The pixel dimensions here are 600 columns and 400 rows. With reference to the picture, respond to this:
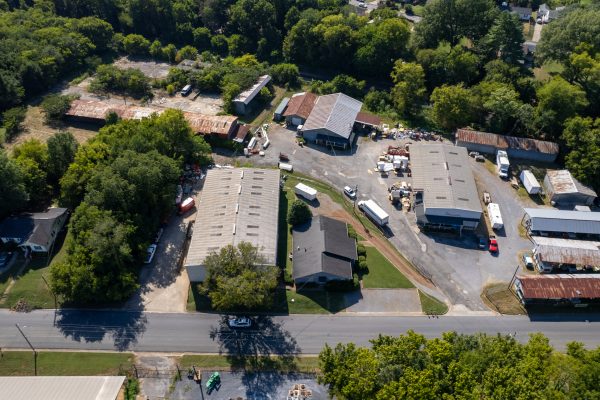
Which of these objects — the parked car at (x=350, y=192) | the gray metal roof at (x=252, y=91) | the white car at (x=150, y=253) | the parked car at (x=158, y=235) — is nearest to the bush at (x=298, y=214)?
the parked car at (x=350, y=192)

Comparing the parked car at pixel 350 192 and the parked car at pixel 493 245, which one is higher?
the parked car at pixel 350 192

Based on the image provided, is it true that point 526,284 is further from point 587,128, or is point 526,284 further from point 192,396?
point 192,396

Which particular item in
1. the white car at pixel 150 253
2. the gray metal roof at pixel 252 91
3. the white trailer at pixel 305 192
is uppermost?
the gray metal roof at pixel 252 91

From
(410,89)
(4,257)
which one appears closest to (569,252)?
(410,89)

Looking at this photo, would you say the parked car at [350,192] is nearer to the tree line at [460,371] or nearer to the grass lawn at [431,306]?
the grass lawn at [431,306]

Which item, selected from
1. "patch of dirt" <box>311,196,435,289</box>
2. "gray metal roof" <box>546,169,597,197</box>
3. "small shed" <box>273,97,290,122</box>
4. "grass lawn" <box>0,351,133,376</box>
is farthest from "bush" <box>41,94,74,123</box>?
"gray metal roof" <box>546,169,597,197</box>

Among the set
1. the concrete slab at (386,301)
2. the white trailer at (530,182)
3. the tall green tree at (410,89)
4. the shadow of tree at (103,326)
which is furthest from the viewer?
the tall green tree at (410,89)

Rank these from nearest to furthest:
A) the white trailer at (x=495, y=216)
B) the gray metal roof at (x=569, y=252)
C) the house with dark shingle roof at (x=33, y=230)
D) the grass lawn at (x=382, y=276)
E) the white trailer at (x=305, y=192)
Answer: the grass lawn at (x=382, y=276) < the gray metal roof at (x=569, y=252) < the house with dark shingle roof at (x=33, y=230) < the white trailer at (x=495, y=216) < the white trailer at (x=305, y=192)
